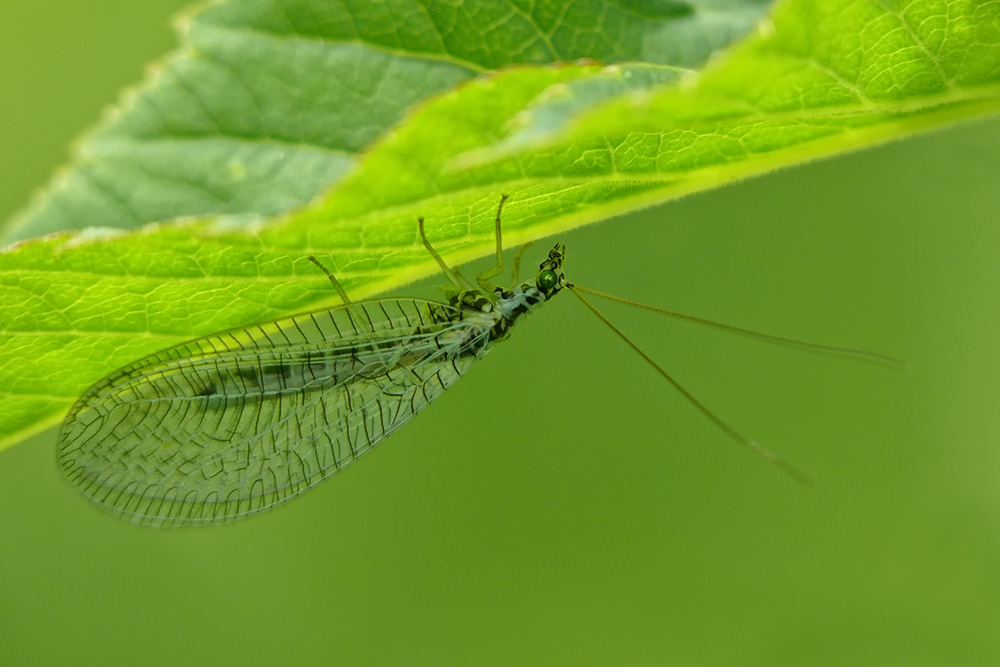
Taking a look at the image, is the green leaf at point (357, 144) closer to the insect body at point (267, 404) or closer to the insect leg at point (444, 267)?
the insect leg at point (444, 267)

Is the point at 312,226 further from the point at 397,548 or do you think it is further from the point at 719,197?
A: the point at 397,548

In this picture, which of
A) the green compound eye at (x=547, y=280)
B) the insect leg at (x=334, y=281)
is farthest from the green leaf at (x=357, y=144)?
the green compound eye at (x=547, y=280)

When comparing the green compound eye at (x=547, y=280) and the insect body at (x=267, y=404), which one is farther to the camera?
the green compound eye at (x=547, y=280)

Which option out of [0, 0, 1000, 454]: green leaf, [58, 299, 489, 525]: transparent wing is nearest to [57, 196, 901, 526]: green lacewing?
[58, 299, 489, 525]: transparent wing

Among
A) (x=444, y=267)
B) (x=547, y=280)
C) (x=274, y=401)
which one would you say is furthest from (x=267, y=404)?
(x=547, y=280)

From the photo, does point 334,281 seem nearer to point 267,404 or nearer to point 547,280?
point 267,404

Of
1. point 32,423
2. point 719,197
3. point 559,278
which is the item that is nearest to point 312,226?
point 32,423
